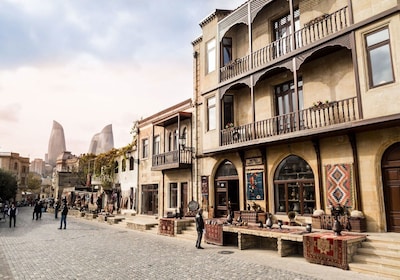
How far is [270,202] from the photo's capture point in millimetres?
13930

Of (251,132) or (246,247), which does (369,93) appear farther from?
(246,247)

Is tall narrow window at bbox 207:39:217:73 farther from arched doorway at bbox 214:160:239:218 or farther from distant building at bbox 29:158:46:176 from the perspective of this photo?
distant building at bbox 29:158:46:176

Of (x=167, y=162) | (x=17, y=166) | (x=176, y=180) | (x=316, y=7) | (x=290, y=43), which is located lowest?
(x=176, y=180)

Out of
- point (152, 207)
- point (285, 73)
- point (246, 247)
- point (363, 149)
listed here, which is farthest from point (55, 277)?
point (152, 207)

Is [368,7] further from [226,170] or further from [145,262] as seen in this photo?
[145,262]

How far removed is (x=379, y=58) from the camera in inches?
402

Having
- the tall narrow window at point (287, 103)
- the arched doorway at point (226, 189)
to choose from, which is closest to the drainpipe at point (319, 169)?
the tall narrow window at point (287, 103)

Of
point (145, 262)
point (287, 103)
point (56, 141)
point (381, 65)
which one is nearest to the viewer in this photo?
point (145, 262)

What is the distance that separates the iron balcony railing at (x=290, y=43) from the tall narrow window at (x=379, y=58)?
1.29 metres

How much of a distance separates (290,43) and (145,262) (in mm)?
10388

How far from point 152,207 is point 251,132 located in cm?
1184

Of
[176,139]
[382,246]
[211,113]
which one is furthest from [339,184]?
[176,139]

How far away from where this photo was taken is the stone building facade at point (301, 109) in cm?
1026

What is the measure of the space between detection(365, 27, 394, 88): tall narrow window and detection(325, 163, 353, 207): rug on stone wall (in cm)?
312
